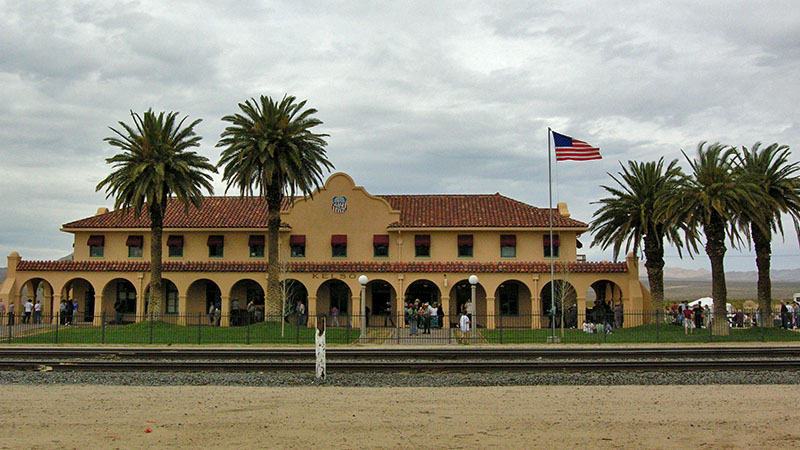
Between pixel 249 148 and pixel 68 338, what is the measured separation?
43.3 feet

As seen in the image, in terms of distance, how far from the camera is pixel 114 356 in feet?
79.5

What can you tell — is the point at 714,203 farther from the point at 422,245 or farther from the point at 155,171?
the point at 155,171

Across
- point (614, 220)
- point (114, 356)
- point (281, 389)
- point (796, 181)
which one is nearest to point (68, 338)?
point (114, 356)

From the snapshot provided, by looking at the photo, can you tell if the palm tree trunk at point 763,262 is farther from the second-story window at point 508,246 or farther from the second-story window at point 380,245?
the second-story window at point 380,245

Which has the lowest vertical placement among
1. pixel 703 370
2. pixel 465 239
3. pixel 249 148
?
pixel 703 370

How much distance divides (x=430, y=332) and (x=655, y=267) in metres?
14.5

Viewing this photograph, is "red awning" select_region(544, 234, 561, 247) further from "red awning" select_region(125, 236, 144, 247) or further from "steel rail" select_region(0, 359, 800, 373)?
"red awning" select_region(125, 236, 144, 247)

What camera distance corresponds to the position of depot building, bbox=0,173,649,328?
42031mm

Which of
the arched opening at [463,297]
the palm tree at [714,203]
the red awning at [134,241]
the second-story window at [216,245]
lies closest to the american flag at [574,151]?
the palm tree at [714,203]

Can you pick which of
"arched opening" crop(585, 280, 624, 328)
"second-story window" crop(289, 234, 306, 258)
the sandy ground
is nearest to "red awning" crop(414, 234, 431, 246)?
"second-story window" crop(289, 234, 306, 258)

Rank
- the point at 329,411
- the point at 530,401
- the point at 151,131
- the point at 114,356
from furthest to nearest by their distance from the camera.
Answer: the point at 151,131 < the point at 114,356 < the point at 530,401 < the point at 329,411

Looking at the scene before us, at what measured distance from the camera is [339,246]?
148ft

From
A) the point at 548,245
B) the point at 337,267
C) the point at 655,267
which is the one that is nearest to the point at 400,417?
the point at 337,267

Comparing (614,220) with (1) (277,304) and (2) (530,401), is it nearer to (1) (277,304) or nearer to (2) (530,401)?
(1) (277,304)
